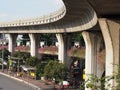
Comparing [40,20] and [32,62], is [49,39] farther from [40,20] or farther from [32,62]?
[40,20]

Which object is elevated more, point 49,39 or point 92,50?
point 49,39

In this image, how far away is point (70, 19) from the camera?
172 ft

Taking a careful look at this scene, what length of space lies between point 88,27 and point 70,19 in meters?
6.35

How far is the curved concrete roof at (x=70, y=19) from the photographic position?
2787cm

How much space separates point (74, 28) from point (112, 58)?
78.8ft

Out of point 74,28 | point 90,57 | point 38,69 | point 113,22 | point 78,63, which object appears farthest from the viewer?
point 78,63

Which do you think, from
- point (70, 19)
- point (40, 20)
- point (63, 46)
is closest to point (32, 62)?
point (63, 46)

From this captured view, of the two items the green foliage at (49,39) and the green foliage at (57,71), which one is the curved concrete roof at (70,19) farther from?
the green foliage at (49,39)

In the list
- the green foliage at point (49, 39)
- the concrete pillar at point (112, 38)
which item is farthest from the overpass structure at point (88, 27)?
the green foliage at point (49, 39)

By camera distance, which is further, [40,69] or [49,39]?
[49,39]

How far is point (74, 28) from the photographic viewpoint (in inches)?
2208

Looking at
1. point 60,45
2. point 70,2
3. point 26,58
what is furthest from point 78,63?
point 70,2

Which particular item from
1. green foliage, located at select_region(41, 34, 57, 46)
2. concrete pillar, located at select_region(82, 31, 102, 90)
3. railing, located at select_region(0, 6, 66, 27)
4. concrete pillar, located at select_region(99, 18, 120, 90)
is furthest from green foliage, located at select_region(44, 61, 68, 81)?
green foliage, located at select_region(41, 34, 57, 46)

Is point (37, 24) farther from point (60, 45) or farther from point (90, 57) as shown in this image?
point (90, 57)
